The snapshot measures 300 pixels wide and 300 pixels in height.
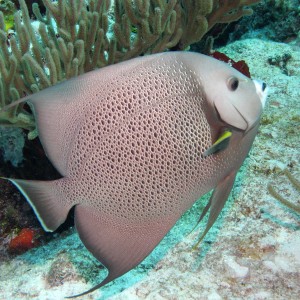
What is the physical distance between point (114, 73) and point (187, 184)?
62 centimetres

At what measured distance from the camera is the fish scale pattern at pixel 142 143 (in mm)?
1484

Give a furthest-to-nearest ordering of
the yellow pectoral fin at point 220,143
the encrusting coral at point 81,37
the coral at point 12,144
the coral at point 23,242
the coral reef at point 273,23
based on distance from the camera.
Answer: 1. the coral reef at point 273,23
2. the coral at point 23,242
3. the coral at point 12,144
4. the encrusting coral at point 81,37
5. the yellow pectoral fin at point 220,143

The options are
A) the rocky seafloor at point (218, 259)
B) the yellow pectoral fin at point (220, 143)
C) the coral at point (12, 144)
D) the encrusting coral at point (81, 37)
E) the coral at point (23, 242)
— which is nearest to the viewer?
the yellow pectoral fin at point (220, 143)

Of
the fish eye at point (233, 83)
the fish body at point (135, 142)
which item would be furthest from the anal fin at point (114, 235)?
the fish eye at point (233, 83)

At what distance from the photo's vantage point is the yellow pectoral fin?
143 cm

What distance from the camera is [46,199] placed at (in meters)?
1.52

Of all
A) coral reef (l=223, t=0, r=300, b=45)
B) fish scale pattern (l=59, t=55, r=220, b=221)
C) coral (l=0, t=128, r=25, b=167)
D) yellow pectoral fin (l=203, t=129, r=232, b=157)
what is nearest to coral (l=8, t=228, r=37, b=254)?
coral (l=0, t=128, r=25, b=167)

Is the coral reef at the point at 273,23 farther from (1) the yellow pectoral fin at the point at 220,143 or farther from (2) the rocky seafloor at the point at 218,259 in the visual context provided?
(1) the yellow pectoral fin at the point at 220,143

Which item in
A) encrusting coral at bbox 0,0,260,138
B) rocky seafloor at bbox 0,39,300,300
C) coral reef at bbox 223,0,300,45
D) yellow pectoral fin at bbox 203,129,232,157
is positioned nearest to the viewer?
yellow pectoral fin at bbox 203,129,232,157

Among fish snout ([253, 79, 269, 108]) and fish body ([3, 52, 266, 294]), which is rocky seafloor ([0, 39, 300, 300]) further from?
fish snout ([253, 79, 269, 108])

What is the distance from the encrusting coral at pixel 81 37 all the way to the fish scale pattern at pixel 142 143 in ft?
3.46

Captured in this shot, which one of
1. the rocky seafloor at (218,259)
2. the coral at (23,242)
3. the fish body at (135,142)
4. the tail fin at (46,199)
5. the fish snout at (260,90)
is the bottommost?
the coral at (23,242)

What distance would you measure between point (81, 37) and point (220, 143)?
1.81m

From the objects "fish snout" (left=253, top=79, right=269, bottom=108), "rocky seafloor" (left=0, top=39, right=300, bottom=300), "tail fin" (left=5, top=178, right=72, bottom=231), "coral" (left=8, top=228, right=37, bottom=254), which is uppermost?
"fish snout" (left=253, top=79, right=269, bottom=108)
